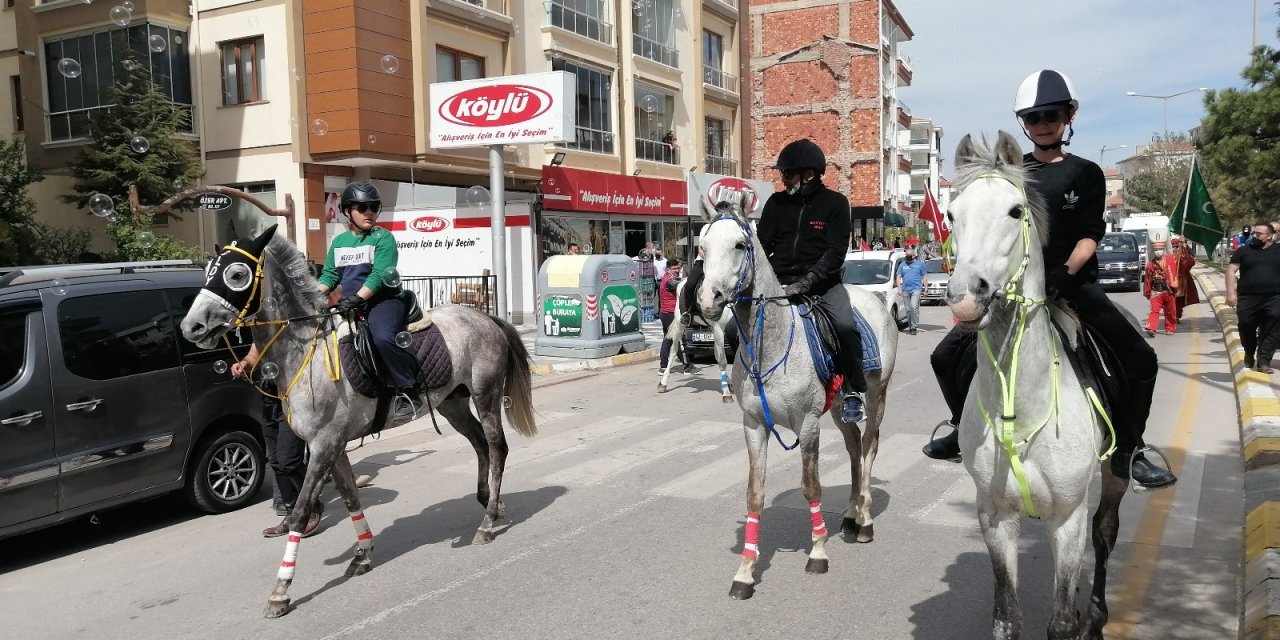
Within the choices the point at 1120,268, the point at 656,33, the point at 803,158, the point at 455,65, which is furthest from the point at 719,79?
the point at 803,158

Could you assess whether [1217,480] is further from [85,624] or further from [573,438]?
[85,624]

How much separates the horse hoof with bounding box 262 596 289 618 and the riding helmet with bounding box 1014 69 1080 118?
15.8 ft

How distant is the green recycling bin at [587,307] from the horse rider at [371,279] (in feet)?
34.1

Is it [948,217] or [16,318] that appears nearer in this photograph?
[948,217]

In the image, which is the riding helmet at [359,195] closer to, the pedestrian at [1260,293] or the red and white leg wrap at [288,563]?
the red and white leg wrap at [288,563]

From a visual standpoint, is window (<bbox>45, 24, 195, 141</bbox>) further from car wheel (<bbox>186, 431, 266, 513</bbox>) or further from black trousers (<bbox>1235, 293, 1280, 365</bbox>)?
black trousers (<bbox>1235, 293, 1280, 365</bbox>)

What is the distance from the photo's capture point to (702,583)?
214 inches

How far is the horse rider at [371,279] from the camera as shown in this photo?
6.11m

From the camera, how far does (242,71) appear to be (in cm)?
2239

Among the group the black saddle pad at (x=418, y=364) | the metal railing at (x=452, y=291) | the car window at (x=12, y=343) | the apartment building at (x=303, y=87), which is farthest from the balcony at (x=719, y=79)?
the car window at (x=12, y=343)

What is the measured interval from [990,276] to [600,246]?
1032 inches

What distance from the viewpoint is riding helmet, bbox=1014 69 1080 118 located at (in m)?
3.90

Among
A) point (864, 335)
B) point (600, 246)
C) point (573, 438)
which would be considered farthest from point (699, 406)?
point (600, 246)

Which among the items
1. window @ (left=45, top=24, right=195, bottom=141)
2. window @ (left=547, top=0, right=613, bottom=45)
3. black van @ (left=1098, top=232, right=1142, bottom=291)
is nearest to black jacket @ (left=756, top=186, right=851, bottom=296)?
window @ (left=45, top=24, right=195, bottom=141)
